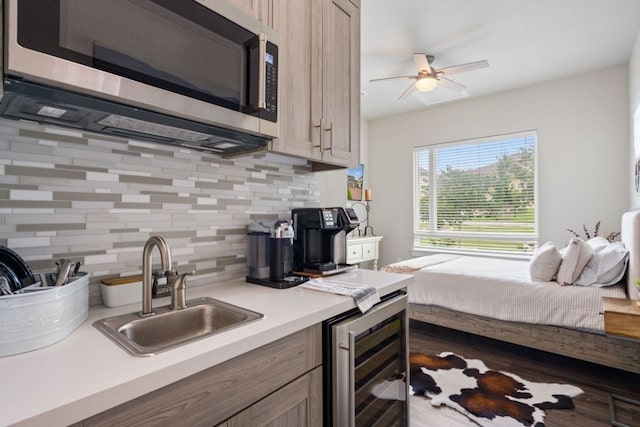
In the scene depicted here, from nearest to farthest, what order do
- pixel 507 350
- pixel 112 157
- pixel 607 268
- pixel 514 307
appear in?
pixel 112 157
pixel 607 268
pixel 514 307
pixel 507 350

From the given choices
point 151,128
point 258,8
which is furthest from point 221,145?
point 258,8

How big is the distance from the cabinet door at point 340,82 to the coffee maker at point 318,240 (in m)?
0.29

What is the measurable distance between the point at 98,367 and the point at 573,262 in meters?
2.94

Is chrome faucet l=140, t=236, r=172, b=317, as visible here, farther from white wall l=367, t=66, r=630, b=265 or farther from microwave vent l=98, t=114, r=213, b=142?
white wall l=367, t=66, r=630, b=265

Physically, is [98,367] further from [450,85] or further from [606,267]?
[450,85]

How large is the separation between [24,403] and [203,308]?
642mm

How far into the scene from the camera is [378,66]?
3666 millimetres

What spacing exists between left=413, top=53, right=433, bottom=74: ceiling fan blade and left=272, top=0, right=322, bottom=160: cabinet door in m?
1.77

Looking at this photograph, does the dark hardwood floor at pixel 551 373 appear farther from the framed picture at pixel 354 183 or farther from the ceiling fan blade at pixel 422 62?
the ceiling fan blade at pixel 422 62

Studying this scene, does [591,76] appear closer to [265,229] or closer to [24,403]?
[265,229]

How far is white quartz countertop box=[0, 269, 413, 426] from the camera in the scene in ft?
1.90

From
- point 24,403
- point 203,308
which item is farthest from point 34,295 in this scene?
point 203,308

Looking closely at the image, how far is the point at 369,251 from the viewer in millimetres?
4738

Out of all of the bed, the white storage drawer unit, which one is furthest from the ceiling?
the white storage drawer unit
